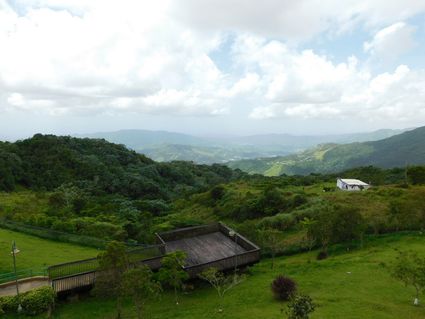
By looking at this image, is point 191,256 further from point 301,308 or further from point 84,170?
point 84,170

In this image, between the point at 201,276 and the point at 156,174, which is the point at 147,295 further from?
the point at 156,174

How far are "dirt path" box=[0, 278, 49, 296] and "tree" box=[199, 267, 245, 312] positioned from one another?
8.72 meters

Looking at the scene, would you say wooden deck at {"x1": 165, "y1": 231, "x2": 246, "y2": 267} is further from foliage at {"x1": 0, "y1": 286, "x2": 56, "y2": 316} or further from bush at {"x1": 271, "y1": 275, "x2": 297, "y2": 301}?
foliage at {"x1": 0, "y1": 286, "x2": 56, "y2": 316}

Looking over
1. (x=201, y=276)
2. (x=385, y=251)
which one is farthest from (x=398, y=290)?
(x=201, y=276)

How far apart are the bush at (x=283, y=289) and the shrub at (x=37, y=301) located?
11209 mm

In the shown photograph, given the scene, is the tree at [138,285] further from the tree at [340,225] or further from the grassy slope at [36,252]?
the tree at [340,225]

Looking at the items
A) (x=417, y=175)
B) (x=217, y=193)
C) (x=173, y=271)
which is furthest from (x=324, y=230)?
(x=217, y=193)

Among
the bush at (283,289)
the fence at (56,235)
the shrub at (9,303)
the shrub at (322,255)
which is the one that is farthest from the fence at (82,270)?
the shrub at (322,255)

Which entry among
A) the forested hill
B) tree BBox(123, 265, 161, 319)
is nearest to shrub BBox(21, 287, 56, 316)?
tree BBox(123, 265, 161, 319)

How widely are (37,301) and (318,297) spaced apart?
13.7 metres

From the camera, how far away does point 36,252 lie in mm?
25672

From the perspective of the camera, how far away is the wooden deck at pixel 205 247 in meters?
23.3

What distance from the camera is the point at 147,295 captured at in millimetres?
16719

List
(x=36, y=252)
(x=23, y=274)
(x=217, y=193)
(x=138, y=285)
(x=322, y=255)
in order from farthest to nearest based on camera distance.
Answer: (x=217, y=193) < (x=322, y=255) < (x=36, y=252) < (x=23, y=274) < (x=138, y=285)
